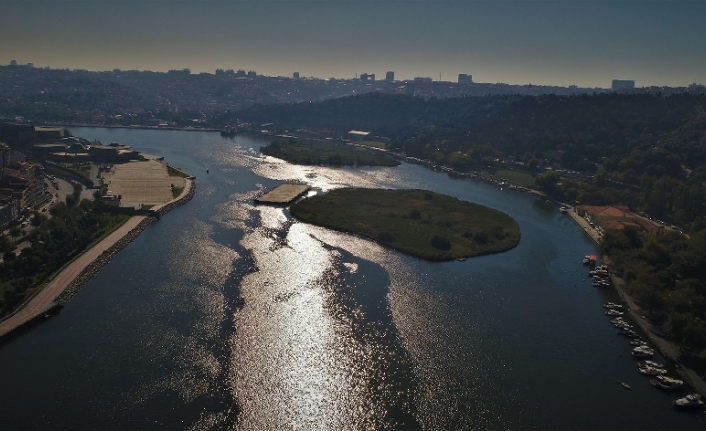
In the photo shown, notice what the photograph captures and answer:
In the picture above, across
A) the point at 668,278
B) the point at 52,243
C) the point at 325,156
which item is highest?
the point at 52,243

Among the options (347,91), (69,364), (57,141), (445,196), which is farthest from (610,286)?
(347,91)

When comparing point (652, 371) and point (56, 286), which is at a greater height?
point (56, 286)

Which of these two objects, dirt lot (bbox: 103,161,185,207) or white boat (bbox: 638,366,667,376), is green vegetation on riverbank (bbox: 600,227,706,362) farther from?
dirt lot (bbox: 103,161,185,207)

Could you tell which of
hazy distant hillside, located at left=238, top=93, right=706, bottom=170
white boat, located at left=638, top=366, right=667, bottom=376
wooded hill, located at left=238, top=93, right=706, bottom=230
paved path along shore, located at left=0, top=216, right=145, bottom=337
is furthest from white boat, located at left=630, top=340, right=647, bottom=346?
hazy distant hillside, located at left=238, top=93, right=706, bottom=170

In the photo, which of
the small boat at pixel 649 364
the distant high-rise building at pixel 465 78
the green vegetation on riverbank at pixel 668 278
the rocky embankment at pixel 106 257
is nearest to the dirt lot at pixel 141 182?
the rocky embankment at pixel 106 257

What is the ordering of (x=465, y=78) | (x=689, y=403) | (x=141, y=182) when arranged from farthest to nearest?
(x=465, y=78) < (x=141, y=182) < (x=689, y=403)

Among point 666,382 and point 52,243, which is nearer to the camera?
point 666,382

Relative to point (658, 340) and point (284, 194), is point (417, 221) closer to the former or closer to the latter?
point (284, 194)

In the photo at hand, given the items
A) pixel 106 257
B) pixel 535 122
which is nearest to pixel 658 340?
pixel 106 257

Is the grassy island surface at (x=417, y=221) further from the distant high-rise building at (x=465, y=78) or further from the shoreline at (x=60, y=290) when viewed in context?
the distant high-rise building at (x=465, y=78)
